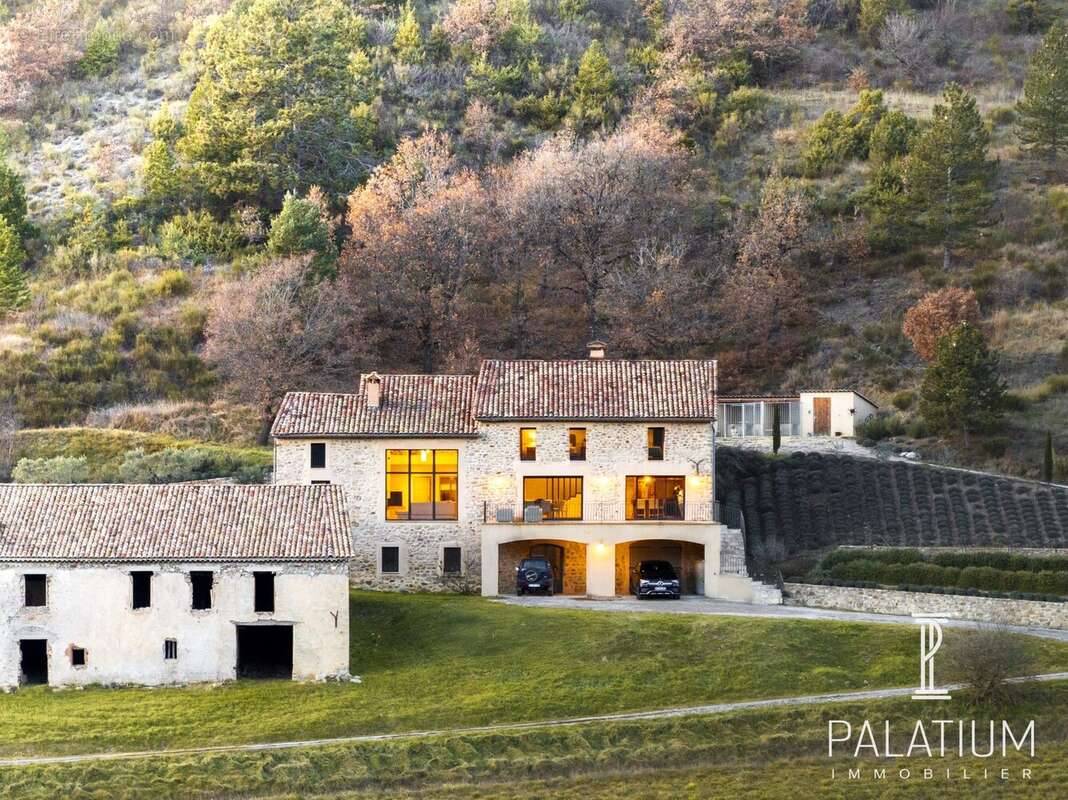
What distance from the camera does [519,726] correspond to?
4781 cm

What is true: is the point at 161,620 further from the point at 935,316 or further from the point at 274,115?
the point at 274,115

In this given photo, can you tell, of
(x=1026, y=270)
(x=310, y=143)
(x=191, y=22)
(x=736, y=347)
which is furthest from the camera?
(x=191, y=22)

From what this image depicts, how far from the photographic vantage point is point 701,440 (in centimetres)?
6419

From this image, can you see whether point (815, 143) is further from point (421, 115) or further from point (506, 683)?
point (506, 683)

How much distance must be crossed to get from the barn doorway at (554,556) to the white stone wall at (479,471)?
177cm

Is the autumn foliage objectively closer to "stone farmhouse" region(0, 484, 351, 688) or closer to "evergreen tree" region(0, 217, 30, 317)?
"stone farmhouse" region(0, 484, 351, 688)

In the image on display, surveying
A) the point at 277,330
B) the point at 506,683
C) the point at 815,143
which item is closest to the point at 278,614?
the point at 506,683

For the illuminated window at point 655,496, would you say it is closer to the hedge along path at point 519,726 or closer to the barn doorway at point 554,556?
the barn doorway at point 554,556

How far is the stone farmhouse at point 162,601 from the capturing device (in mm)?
51500

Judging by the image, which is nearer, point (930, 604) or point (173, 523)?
point (173, 523)

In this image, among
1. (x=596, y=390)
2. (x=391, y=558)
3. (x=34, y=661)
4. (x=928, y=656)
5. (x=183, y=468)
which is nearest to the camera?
(x=928, y=656)

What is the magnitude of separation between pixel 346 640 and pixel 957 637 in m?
18.5

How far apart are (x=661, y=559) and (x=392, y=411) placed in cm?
1166

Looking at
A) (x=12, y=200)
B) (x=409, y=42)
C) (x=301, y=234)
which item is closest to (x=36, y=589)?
(x=301, y=234)
